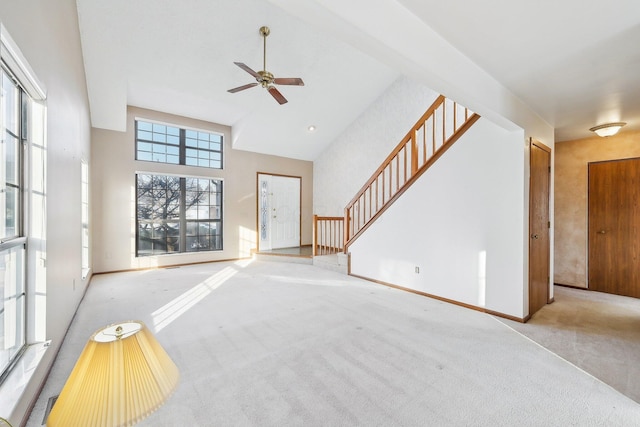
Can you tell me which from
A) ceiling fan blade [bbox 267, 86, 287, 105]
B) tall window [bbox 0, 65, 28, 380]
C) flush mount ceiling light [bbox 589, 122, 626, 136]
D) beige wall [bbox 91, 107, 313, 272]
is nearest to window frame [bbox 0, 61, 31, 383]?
tall window [bbox 0, 65, 28, 380]

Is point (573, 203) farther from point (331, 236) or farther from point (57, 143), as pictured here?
point (57, 143)

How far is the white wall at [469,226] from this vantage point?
3383 millimetres

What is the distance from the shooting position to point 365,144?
281 inches

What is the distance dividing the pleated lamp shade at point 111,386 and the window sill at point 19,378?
3.66 feet

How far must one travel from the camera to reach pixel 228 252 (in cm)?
732

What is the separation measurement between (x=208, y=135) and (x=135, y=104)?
1.60 metres

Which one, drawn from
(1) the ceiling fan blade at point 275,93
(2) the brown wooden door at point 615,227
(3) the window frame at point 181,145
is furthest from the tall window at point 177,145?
(2) the brown wooden door at point 615,227

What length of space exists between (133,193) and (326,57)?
15.6ft

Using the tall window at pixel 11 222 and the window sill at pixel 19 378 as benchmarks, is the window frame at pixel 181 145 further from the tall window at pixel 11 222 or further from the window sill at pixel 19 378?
the window sill at pixel 19 378

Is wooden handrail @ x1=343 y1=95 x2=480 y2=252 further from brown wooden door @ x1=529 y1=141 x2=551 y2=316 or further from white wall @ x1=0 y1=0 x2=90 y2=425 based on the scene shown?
white wall @ x1=0 y1=0 x2=90 y2=425

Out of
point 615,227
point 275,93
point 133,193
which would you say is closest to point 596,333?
point 615,227

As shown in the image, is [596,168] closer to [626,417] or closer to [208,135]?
[626,417]

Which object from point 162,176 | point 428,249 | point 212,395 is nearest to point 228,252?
point 162,176

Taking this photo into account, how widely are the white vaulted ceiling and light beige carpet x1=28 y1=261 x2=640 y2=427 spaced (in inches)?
87.7
